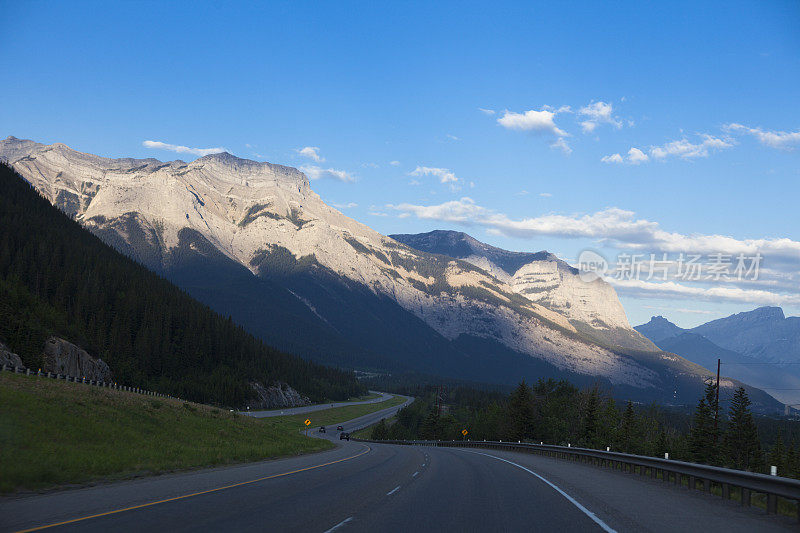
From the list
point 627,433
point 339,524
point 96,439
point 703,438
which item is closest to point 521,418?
point 627,433

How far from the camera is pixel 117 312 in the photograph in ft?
397

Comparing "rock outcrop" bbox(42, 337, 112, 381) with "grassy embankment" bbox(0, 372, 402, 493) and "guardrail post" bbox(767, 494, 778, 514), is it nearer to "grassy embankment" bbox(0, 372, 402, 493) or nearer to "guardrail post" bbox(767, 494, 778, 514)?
"grassy embankment" bbox(0, 372, 402, 493)

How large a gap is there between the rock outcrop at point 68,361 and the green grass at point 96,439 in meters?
47.6

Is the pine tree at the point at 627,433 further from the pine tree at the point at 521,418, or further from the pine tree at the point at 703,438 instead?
the pine tree at the point at 521,418

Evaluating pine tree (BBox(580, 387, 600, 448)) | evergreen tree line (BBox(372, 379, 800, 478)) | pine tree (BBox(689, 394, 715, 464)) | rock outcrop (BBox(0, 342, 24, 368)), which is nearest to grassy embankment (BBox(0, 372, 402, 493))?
rock outcrop (BBox(0, 342, 24, 368))

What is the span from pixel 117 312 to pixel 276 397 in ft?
134

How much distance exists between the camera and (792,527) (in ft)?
41.3

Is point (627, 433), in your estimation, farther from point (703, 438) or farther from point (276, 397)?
point (276, 397)

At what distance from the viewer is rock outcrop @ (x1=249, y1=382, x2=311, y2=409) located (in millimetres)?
135375

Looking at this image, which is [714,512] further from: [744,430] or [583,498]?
[744,430]

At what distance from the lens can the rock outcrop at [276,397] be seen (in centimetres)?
13538

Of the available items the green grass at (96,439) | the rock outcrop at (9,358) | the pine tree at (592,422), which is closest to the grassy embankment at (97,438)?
the green grass at (96,439)

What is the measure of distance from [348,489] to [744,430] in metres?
73.1

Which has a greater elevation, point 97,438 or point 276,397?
point 97,438
